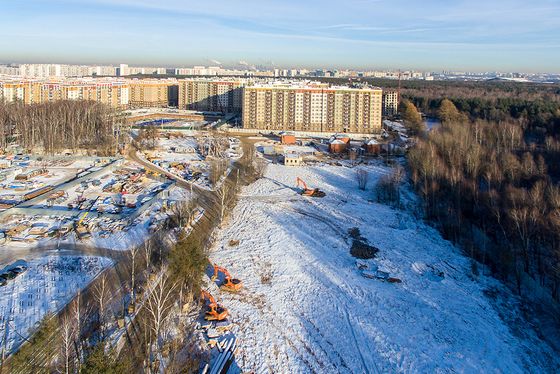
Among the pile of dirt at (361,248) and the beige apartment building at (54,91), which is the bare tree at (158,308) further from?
the beige apartment building at (54,91)

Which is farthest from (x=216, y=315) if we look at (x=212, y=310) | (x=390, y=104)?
(x=390, y=104)

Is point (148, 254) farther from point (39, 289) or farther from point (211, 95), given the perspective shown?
point (211, 95)

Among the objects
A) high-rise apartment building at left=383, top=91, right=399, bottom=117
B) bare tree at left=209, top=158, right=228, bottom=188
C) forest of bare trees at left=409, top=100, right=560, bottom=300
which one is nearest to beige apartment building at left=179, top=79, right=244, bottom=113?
high-rise apartment building at left=383, top=91, right=399, bottom=117

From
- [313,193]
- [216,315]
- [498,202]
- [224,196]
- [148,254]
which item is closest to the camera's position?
[216,315]

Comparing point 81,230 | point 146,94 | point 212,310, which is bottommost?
point 212,310

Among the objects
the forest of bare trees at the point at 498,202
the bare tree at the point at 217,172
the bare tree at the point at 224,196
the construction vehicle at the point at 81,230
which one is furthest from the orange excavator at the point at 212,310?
the bare tree at the point at 217,172
